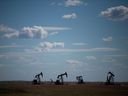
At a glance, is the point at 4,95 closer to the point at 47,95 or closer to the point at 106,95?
the point at 47,95

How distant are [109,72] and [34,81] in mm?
31979

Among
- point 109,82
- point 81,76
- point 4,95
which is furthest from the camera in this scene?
point 81,76

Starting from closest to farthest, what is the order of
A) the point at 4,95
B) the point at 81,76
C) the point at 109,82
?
the point at 4,95
the point at 109,82
the point at 81,76

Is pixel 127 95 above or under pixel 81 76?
under

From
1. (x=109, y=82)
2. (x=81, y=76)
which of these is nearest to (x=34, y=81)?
(x=81, y=76)

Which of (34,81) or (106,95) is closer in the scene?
(106,95)

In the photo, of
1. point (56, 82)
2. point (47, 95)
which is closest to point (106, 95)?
point (47, 95)

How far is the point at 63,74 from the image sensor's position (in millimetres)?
125750

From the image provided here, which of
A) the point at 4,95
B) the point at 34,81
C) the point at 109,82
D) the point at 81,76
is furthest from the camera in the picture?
the point at 81,76

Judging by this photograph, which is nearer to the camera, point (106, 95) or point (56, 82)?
point (106, 95)

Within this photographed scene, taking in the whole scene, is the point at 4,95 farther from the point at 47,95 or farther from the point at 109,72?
the point at 109,72

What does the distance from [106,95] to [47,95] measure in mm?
10766

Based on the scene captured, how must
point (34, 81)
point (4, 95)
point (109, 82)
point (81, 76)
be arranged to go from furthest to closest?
point (81, 76) < point (34, 81) < point (109, 82) < point (4, 95)

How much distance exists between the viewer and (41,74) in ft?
419
